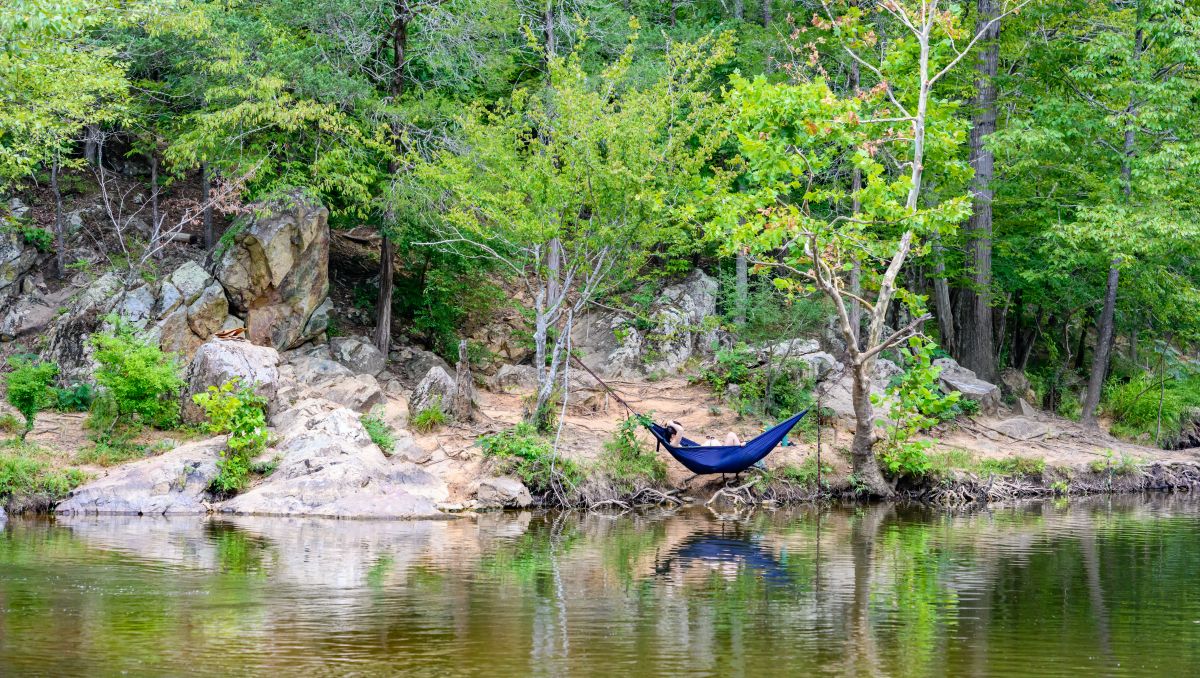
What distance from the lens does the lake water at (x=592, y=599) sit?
270 inches

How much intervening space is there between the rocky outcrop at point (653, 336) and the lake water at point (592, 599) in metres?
8.06

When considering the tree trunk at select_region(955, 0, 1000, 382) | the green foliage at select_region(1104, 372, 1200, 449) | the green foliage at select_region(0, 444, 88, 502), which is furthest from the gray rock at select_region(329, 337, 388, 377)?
the green foliage at select_region(1104, 372, 1200, 449)

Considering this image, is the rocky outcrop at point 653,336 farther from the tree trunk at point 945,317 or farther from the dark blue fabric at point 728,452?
the dark blue fabric at point 728,452

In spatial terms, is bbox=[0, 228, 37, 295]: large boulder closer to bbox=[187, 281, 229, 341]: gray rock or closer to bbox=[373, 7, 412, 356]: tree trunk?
bbox=[187, 281, 229, 341]: gray rock

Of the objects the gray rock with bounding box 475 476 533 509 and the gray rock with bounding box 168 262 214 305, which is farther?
the gray rock with bounding box 168 262 214 305

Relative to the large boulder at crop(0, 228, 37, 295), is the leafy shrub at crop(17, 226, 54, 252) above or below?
above

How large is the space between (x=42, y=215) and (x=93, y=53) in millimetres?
5800

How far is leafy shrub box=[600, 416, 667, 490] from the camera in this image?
618 inches

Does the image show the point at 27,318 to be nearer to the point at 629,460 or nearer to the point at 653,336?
the point at 629,460

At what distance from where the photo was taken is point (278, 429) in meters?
15.2

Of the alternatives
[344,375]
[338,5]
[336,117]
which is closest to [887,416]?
[344,375]

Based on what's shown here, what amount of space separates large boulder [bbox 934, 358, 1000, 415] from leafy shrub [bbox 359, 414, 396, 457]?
9705mm

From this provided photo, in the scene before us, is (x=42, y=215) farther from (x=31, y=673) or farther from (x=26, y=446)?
(x=31, y=673)

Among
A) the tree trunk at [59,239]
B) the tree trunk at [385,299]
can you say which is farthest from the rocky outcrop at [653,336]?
the tree trunk at [59,239]
